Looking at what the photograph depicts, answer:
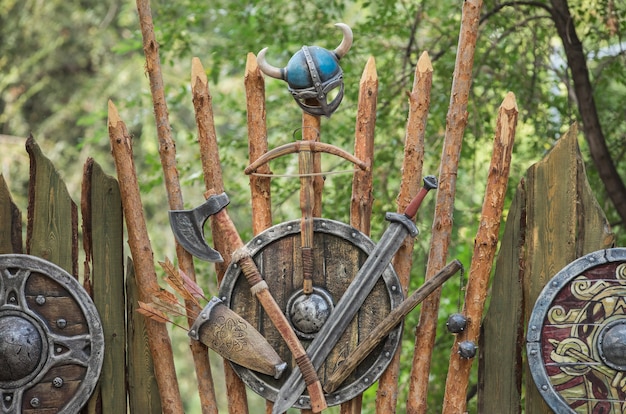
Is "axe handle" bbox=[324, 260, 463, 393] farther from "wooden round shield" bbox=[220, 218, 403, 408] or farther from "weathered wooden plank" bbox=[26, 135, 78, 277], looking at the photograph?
"weathered wooden plank" bbox=[26, 135, 78, 277]

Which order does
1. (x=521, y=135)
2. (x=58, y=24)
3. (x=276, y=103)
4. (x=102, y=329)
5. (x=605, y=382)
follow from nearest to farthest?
(x=605, y=382) < (x=102, y=329) < (x=276, y=103) < (x=521, y=135) < (x=58, y=24)

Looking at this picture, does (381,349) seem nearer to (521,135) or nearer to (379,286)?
(379,286)

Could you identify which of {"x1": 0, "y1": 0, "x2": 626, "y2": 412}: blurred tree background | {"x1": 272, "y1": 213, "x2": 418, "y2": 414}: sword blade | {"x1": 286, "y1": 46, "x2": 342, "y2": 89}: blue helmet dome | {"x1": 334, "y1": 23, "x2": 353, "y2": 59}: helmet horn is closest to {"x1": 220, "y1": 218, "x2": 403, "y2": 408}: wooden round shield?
{"x1": 272, "y1": 213, "x2": 418, "y2": 414}: sword blade

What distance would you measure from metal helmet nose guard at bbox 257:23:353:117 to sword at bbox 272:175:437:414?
1.63 ft

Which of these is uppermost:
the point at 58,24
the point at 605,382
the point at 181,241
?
the point at 58,24

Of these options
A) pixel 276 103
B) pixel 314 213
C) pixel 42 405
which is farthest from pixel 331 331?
pixel 276 103

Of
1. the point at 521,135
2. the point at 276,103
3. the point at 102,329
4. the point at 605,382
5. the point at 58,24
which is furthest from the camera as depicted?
the point at 58,24

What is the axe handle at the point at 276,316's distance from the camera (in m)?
3.21

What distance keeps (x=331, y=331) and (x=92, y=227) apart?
1.00 meters

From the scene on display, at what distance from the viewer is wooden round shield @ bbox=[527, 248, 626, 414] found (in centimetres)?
317

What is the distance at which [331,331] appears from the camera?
3230mm

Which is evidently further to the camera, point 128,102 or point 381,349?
point 128,102

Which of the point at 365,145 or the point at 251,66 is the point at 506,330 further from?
the point at 251,66

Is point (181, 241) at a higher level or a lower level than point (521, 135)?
lower
